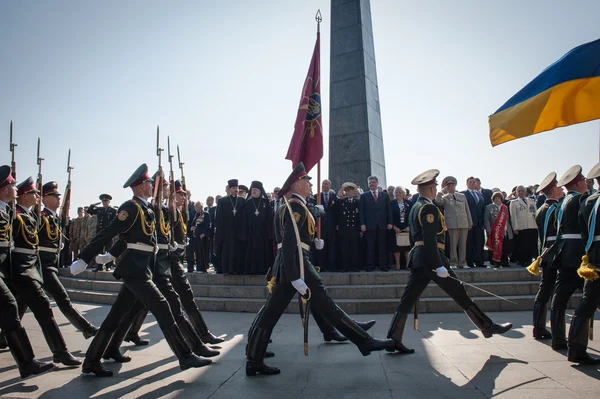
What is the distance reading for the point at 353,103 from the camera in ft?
39.5

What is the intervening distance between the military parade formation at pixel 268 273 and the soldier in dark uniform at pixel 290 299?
0.01 meters

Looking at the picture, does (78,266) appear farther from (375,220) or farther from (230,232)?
(375,220)

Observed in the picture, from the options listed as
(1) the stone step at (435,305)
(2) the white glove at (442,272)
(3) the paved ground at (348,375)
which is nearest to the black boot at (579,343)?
(3) the paved ground at (348,375)

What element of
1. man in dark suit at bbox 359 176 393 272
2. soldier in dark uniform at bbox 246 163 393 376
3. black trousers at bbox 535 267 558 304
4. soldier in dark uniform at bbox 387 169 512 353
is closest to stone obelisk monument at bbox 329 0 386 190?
man in dark suit at bbox 359 176 393 272

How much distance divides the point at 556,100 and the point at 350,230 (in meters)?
5.10

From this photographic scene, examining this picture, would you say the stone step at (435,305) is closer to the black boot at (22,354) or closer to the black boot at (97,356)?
the black boot at (97,356)

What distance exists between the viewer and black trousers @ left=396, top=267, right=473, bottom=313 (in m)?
5.00

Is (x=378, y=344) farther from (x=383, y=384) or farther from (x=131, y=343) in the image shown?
(x=131, y=343)

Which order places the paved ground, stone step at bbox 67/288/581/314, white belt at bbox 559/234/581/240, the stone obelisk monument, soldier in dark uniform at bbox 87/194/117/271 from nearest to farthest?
the paved ground, white belt at bbox 559/234/581/240, stone step at bbox 67/288/581/314, the stone obelisk monument, soldier in dark uniform at bbox 87/194/117/271

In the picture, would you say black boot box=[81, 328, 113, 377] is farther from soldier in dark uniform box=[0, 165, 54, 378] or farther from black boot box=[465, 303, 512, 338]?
black boot box=[465, 303, 512, 338]

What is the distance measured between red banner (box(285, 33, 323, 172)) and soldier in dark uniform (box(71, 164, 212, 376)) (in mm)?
2730

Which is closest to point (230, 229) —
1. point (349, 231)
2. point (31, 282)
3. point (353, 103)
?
point (349, 231)

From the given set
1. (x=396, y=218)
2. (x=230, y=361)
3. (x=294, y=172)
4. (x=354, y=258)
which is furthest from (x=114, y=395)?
(x=396, y=218)

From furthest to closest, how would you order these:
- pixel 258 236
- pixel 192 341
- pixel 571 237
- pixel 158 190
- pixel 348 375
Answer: pixel 258 236 < pixel 158 190 < pixel 571 237 < pixel 192 341 < pixel 348 375
